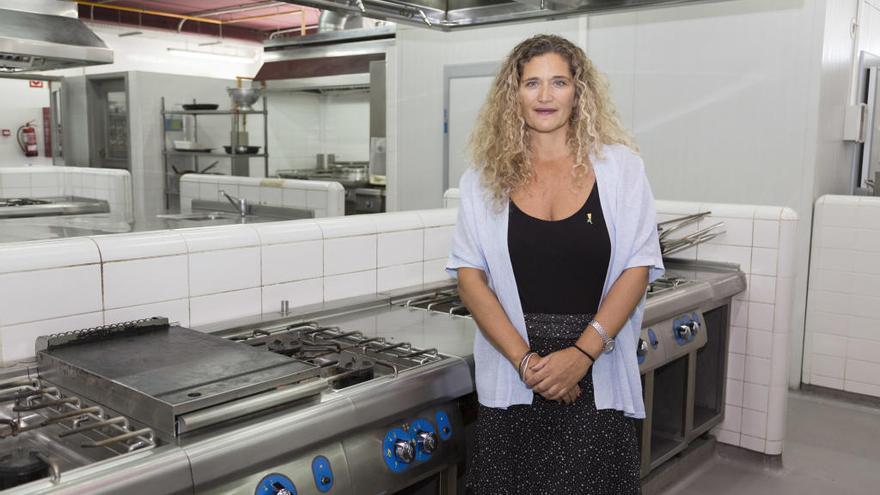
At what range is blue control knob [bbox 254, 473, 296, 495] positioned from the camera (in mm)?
1354

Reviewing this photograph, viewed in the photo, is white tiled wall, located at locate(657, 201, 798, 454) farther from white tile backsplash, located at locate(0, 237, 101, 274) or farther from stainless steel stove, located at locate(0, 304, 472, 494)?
white tile backsplash, located at locate(0, 237, 101, 274)

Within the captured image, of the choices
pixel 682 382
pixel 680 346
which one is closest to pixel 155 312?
pixel 680 346

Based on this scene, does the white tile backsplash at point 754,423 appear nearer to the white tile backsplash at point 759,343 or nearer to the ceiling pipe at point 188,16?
the white tile backsplash at point 759,343

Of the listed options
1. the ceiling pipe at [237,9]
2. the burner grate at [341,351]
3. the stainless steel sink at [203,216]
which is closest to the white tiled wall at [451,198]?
the burner grate at [341,351]

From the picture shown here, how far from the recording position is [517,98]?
1.72 meters

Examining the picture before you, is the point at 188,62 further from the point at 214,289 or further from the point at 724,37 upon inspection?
the point at 214,289

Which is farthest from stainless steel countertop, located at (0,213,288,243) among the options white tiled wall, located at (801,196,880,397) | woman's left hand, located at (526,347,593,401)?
white tiled wall, located at (801,196,880,397)

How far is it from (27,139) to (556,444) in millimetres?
3011

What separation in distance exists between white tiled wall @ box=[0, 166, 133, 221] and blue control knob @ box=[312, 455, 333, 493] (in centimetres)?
290

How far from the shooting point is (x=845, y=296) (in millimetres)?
3975

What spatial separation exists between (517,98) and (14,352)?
4.10ft

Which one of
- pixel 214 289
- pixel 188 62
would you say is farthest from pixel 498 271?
pixel 188 62

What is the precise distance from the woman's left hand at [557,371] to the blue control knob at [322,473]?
45 centimetres

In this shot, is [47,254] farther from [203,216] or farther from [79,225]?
[203,216]
